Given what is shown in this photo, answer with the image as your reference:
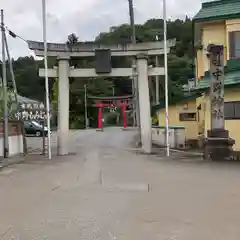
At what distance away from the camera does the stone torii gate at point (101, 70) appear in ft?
85.8

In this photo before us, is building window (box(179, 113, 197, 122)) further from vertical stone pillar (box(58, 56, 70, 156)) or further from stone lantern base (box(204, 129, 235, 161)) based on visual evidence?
stone lantern base (box(204, 129, 235, 161))

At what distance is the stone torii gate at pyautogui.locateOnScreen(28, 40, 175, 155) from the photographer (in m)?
26.2

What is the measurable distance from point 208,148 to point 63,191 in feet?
30.5

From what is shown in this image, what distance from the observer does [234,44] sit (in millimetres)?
24734

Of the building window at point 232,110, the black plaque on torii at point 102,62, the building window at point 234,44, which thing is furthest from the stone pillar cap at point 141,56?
the building window at point 232,110

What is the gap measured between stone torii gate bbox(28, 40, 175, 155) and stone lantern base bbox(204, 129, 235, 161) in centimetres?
608

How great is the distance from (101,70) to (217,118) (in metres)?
8.26

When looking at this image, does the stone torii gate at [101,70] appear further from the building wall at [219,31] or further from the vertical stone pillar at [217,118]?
the vertical stone pillar at [217,118]

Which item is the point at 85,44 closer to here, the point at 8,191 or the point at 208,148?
the point at 208,148

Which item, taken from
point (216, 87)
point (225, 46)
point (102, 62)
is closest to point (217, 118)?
point (216, 87)

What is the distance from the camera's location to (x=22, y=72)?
9475cm

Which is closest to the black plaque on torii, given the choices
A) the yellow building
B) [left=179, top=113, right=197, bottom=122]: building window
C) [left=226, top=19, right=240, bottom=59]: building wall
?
the yellow building

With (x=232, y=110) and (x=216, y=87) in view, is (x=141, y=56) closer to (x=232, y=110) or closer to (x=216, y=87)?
(x=232, y=110)

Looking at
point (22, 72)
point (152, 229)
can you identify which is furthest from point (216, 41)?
point (22, 72)
